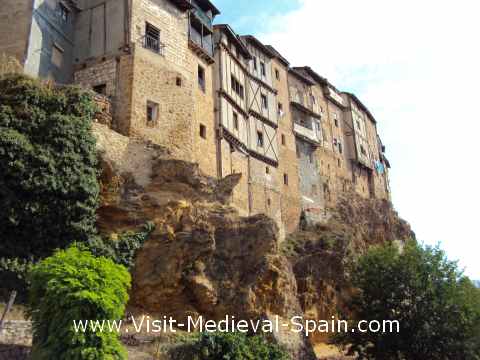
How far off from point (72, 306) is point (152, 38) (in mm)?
15053

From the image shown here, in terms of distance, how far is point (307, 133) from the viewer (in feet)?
132

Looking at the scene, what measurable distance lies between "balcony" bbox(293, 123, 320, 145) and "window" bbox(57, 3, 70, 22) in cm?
1887

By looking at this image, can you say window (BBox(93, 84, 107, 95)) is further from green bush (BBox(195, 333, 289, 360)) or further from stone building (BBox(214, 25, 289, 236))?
green bush (BBox(195, 333, 289, 360))

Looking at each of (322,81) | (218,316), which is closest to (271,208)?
(218,316)

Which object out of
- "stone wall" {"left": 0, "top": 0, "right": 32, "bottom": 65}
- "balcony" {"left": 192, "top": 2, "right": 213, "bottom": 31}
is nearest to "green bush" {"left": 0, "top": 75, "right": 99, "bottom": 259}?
"stone wall" {"left": 0, "top": 0, "right": 32, "bottom": 65}

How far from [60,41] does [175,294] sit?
1299cm

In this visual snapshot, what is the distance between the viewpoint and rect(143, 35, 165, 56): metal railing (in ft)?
78.1

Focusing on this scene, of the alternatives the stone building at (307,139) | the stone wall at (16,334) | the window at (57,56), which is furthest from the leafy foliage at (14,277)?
the stone building at (307,139)

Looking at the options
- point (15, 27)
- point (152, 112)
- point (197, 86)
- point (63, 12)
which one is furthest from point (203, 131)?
point (15, 27)

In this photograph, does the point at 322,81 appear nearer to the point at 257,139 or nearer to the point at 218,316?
the point at 257,139

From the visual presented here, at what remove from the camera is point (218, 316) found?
59.9 feet

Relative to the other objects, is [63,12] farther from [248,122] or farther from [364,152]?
[364,152]

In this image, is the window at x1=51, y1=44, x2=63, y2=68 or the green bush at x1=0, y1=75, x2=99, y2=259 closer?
the green bush at x1=0, y1=75, x2=99, y2=259

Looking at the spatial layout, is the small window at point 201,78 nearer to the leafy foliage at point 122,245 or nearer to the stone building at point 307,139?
the leafy foliage at point 122,245
